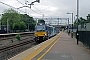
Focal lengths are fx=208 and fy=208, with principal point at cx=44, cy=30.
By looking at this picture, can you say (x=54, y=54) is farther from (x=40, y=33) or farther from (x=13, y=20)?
(x=13, y=20)

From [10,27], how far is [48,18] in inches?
802

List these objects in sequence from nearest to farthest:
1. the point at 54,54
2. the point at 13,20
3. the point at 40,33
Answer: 1. the point at 54,54
2. the point at 40,33
3. the point at 13,20

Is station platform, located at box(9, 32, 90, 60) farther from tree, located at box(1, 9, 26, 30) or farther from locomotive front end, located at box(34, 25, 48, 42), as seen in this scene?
tree, located at box(1, 9, 26, 30)

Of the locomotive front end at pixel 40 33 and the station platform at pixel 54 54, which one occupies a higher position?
the locomotive front end at pixel 40 33

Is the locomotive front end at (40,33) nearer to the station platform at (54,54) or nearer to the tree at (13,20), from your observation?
the station platform at (54,54)

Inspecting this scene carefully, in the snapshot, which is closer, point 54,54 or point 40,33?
point 54,54

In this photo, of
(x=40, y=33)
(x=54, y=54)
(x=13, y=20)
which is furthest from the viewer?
(x=13, y=20)

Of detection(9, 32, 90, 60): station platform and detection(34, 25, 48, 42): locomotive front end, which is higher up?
detection(34, 25, 48, 42): locomotive front end

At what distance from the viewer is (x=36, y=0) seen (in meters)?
34.9

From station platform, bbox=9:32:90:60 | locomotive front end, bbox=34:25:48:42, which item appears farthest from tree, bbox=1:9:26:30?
station platform, bbox=9:32:90:60

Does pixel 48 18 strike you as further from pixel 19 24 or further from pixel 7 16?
pixel 7 16

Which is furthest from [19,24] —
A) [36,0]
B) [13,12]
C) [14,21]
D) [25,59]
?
[25,59]

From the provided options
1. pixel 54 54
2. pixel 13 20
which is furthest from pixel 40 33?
pixel 13 20

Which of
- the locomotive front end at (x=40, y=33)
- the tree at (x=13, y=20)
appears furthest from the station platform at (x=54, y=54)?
the tree at (x=13, y=20)
